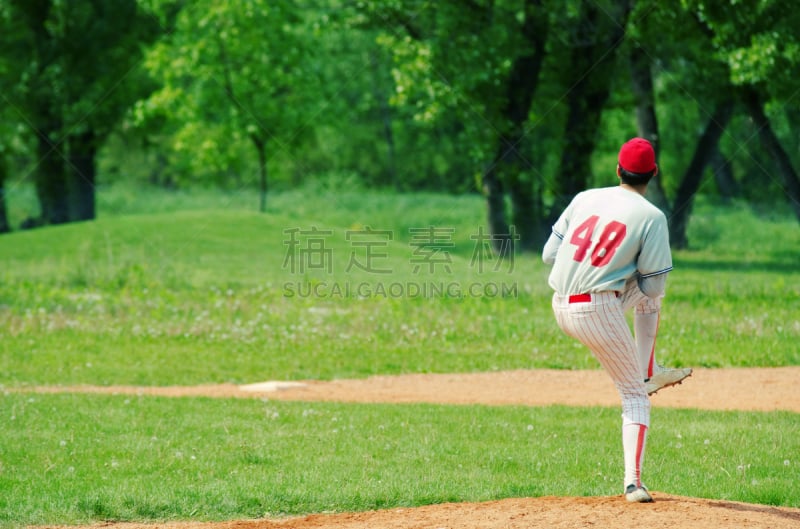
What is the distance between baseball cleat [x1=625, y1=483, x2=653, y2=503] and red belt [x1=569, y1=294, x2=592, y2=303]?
108 cm

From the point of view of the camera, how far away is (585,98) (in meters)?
25.0

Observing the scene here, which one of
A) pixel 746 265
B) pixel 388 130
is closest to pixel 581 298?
pixel 746 265

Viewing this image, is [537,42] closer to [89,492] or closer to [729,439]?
[729,439]

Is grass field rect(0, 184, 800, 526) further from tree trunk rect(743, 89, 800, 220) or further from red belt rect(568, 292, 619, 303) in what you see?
tree trunk rect(743, 89, 800, 220)

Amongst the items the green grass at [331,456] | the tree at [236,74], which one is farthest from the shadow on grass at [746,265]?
the green grass at [331,456]

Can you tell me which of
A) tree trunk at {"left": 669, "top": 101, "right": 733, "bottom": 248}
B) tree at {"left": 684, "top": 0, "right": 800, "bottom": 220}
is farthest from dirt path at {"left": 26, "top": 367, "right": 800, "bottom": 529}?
tree trunk at {"left": 669, "top": 101, "right": 733, "bottom": 248}

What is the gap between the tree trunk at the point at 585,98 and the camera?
78.5 feet

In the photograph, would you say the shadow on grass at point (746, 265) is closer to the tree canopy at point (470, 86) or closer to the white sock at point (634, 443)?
the tree canopy at point (470, 86)

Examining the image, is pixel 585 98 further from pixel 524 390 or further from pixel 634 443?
pixel 634 443

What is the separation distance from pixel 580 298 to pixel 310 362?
685cm

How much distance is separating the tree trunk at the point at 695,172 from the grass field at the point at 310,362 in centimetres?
136

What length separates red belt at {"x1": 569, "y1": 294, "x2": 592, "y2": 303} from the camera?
509 centimetres

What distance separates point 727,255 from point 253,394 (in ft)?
64.7

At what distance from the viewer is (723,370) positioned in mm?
10844
